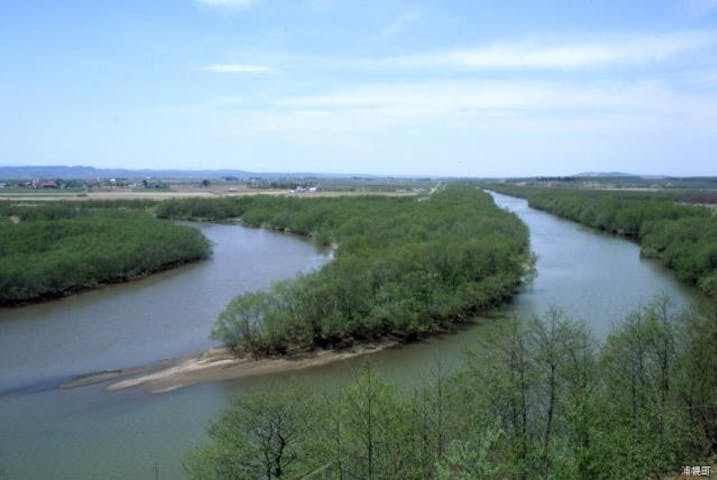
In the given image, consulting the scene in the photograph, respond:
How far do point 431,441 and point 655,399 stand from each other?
440cm

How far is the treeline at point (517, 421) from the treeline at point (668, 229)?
58.5 ft

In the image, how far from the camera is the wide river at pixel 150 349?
14.8 meters

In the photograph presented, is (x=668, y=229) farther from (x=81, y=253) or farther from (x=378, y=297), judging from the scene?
(x=81, y=253)

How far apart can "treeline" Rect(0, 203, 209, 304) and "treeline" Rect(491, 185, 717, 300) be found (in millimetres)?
29486

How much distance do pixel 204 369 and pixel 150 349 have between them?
12.4 ft

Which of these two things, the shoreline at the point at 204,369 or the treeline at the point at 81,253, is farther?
the treeline at the point at 81,253

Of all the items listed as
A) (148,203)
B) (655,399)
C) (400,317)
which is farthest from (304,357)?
(148,203)

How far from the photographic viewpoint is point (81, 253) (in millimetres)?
34750

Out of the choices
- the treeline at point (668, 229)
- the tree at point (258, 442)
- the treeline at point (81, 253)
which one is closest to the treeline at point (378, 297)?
the treeline at point (668, 229)

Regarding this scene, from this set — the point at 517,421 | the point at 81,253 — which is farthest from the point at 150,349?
the point at 517,421

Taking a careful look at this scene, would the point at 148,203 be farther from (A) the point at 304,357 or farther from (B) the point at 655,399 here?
(B) the point at 655,399

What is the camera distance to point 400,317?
2227 centimetres

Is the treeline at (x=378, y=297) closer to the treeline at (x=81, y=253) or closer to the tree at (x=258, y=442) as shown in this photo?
the tree at (x=258, y=442)

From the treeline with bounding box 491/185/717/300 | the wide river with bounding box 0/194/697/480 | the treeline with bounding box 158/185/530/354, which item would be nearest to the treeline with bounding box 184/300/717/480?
the wide river with bounding box 0/194/697/480
